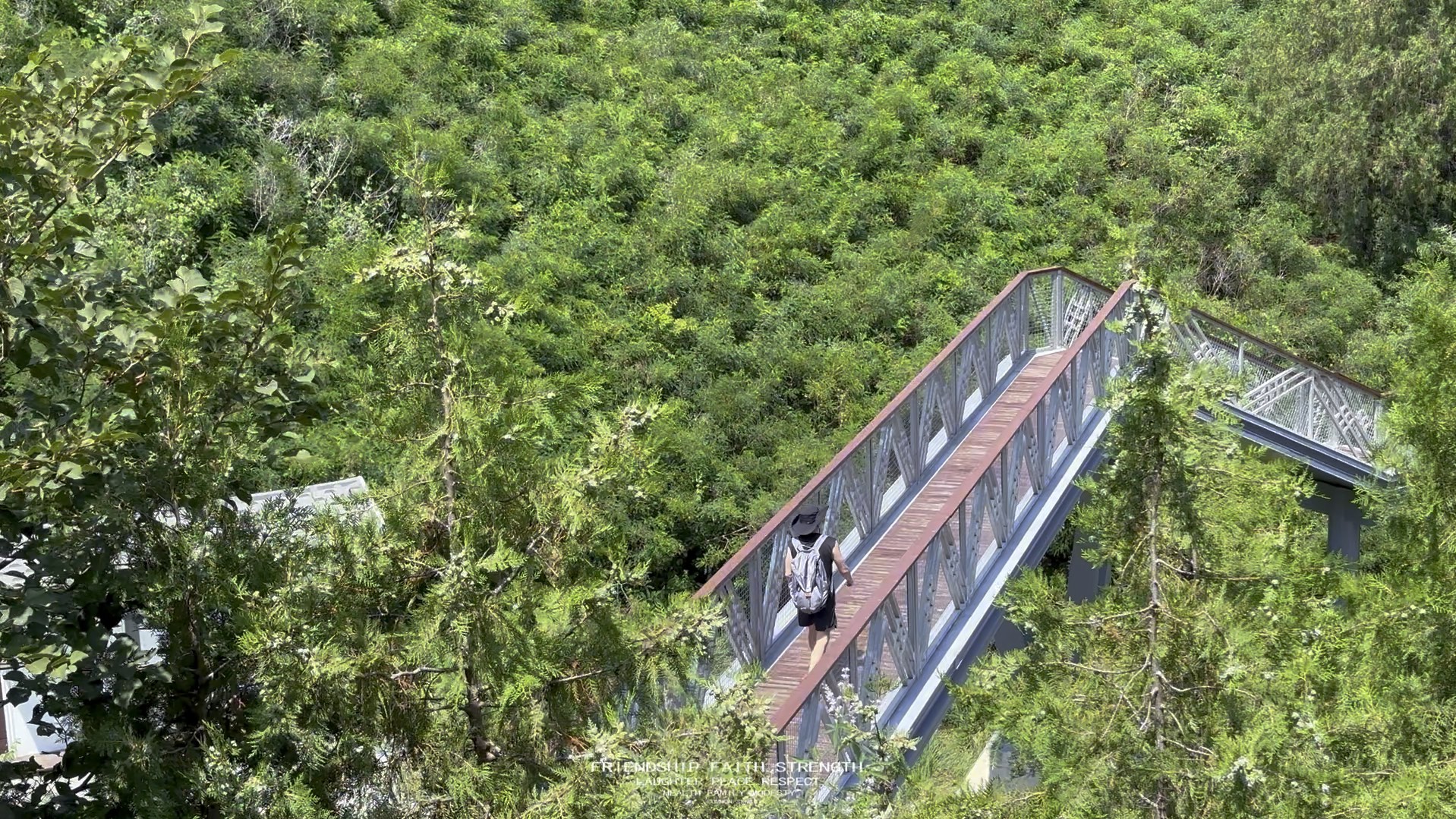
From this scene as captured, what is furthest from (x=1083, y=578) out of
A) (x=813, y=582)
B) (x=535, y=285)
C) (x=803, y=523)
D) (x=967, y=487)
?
(x=535, y=285)

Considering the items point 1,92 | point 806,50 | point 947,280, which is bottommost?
point 947,280

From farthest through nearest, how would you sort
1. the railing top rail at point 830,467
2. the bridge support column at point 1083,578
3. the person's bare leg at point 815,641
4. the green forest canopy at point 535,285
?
1. the bridge support column at point 1083,578
2. the person's bare leg at point 815,641
3. the railing top rail at point 830,467
4. the green forest canopy at point 535,285

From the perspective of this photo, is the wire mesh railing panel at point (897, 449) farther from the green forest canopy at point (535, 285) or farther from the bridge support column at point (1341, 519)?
the bridge support column at point (1341, 519)

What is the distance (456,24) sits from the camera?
A: 20.6 metres

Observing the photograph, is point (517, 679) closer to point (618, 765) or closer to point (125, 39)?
point (618, 765)

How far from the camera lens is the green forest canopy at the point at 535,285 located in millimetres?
3473

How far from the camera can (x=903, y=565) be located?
7254 mm

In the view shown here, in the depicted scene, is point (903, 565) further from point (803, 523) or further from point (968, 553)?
point (968, 553)

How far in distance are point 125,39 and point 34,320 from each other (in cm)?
74

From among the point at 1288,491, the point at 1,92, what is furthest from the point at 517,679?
the point at 1288,491

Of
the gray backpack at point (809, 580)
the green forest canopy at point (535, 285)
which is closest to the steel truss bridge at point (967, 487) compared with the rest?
the gray backpack at point (809, 580)

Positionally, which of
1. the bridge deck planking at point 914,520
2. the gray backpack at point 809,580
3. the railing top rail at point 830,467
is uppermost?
the railing top rail at point 830,467

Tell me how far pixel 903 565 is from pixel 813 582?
1.87ft

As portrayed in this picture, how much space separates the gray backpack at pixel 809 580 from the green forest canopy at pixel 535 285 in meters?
1.10
